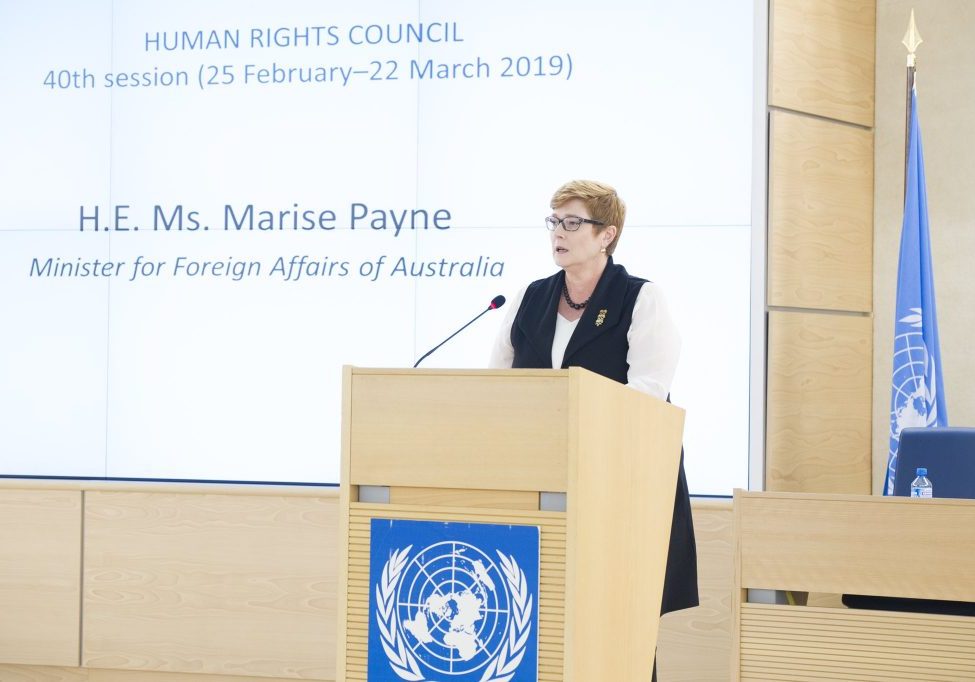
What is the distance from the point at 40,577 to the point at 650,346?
2692 millimetres

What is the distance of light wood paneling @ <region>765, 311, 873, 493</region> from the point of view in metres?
3.92

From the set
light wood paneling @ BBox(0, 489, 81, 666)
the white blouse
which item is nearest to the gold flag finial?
the white blouse

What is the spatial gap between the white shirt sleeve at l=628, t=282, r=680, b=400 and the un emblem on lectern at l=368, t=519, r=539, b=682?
0.88 m

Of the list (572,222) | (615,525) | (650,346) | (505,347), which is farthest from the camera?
(505,347)

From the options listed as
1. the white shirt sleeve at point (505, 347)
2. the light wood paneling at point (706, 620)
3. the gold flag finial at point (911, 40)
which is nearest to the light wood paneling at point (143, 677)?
the light wood paneling at point (706, 620)

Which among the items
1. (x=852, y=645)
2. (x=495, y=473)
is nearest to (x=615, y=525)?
(x=495, y=473)

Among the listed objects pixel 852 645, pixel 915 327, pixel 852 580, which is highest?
pixel 915 327

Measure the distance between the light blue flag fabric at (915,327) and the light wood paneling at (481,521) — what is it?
2.47 meters

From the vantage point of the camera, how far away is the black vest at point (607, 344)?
8.28 feet

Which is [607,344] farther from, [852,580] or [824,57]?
[824,57]

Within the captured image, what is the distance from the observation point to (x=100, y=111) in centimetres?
427

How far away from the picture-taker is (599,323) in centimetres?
253

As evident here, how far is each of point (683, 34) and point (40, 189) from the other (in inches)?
101

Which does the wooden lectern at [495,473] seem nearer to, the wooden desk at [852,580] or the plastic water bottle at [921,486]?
the wooden desk at [852,580]
